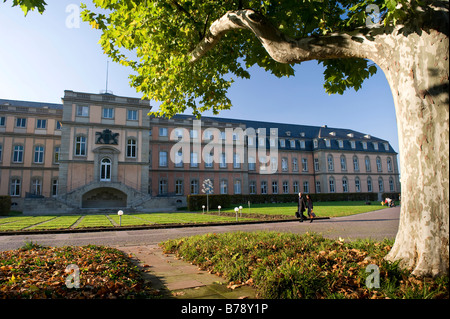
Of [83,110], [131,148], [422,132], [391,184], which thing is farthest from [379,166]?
[422,132]

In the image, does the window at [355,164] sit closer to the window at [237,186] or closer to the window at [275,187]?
the window at [275,187]

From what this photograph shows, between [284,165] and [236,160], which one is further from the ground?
[236,160]

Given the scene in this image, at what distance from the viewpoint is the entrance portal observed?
32.0 meters

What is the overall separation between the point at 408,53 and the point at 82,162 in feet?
110

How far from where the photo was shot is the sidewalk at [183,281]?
341cm

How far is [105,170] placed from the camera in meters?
32.3

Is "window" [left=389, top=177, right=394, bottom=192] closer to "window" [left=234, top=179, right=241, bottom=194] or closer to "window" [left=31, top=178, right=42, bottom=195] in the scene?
"window" [left=234, top=179, right=241, bottom=194]

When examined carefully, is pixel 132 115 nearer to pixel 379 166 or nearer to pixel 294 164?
pixel 294 164

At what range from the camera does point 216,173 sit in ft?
142

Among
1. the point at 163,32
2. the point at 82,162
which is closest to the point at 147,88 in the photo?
the point at 163,32

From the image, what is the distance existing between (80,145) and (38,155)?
8947 mm

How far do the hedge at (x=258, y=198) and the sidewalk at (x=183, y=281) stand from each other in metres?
22.7

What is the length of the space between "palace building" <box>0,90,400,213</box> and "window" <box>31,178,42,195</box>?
114mm

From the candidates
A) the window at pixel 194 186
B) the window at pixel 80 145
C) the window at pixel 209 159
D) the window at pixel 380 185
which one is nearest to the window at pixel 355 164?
the window at pixel 380 185
